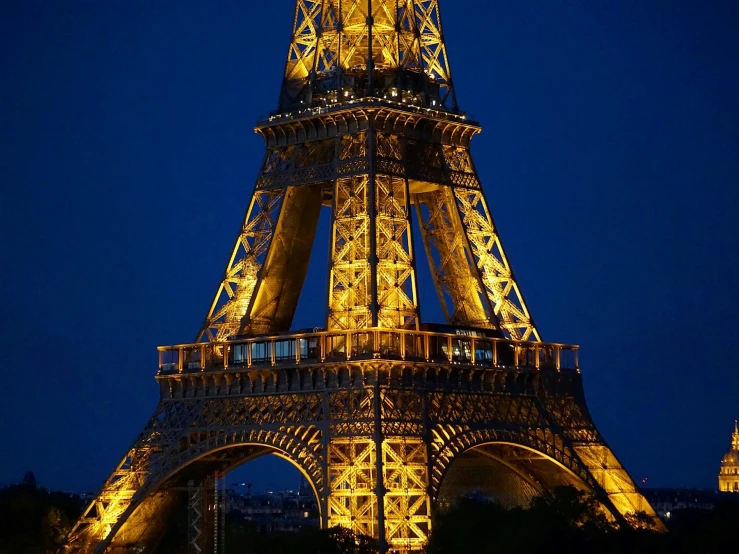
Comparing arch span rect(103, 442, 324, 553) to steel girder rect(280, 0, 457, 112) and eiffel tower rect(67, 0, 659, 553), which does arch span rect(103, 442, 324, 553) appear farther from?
steel girder rect(280, 0, 457, 112)

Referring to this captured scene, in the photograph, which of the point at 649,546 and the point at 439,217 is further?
the point at 439,217

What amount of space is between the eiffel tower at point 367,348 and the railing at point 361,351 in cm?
10

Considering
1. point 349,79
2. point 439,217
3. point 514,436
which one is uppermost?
point 349,79

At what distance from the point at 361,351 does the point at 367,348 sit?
0.36m

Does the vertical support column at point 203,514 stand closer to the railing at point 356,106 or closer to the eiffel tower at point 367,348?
the eiffel tower at point 367,348

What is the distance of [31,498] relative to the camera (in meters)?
108

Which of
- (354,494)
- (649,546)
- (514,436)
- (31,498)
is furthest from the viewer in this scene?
(31,498)

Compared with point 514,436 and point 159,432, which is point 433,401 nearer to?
point 514,436

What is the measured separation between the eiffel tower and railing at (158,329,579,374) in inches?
4.1

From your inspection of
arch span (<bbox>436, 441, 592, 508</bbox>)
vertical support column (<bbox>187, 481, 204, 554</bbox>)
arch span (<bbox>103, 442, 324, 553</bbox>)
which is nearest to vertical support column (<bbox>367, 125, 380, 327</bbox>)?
arch span (<bbox>103, 442, 324, 553</bbox>)

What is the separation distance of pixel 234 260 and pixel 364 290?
9287 mm

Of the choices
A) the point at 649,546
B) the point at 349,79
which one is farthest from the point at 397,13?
the point at 649,546

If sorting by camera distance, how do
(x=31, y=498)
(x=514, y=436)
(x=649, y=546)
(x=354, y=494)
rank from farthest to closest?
(x=31, y=498)
(x=514, y=436)
(x=354, y=494)
(x=649, y=546)

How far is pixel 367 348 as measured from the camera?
278 feet
